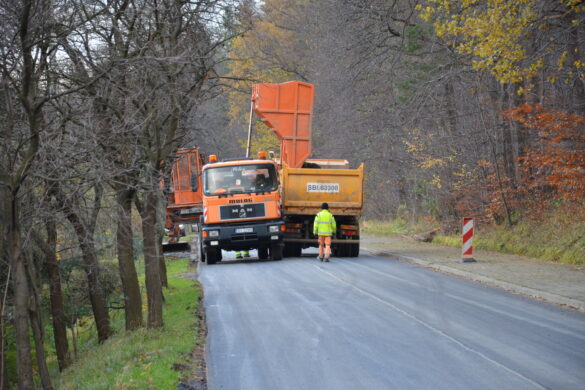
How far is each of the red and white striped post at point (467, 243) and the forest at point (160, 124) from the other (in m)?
2.47

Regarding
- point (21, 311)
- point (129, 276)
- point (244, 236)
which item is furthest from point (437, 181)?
point (21, 311)

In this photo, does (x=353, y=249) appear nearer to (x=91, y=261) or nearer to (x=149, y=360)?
(x=91, y=261)

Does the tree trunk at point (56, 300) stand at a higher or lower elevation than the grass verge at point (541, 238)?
lower

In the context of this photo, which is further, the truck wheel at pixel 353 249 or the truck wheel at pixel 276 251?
the truck wheel at pixel 353 249

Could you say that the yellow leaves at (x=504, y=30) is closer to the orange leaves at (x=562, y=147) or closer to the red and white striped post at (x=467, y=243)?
the orange leaves at (x=562, y=147)

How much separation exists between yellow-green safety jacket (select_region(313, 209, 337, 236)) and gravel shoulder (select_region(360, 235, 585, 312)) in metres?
2.74

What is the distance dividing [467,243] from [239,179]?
765 cm

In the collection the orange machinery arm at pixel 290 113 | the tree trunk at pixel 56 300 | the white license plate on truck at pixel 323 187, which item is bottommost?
the tree trunk at pixel 56 300

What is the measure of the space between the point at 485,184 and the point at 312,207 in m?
6.33

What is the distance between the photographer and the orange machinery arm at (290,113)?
24.9 m

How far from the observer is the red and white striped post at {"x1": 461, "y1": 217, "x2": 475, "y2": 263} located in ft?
68.1

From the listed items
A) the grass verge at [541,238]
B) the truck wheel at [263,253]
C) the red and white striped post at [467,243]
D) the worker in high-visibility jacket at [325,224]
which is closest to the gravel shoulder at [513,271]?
the red and white striped post at [467,243]

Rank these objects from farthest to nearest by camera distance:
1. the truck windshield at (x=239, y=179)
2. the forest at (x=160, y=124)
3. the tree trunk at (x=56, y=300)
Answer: the truck windshield at (x=239, y=179), the tree trunk at (x=56, y=300), the forest at (x=160, y=124)

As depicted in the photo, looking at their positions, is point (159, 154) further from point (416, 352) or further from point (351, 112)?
point (351, 112)
